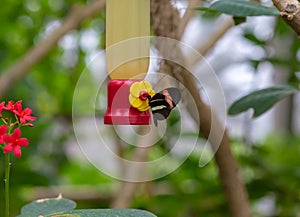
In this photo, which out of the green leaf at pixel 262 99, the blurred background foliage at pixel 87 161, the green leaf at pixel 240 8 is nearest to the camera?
the green leaf at pixel 240 8

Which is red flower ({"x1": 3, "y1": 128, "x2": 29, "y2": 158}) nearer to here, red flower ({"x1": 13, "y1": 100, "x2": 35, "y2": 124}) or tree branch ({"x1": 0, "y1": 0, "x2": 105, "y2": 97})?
red flower ({"x1": 13, "y1": 100, "x2": 35, "y2": 124})

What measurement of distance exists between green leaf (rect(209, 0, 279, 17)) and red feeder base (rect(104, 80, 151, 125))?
12 centimetres

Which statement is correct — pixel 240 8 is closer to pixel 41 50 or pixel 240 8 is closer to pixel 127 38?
pixel 127 38

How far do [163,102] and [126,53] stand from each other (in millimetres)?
49

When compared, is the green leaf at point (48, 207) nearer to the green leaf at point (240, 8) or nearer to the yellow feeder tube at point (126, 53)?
the yellow feeder tube at point (126, 53)

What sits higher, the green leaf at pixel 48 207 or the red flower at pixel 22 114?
the red flower at pixel 22 114

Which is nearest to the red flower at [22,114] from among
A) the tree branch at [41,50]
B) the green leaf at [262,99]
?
the green leaf at [262,99]

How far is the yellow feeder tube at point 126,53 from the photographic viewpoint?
0.44 m

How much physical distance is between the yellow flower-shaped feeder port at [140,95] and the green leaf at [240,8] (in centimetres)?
12

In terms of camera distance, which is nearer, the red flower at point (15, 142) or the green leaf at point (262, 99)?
the red flower at point (15, 142)

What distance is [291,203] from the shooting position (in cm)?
95

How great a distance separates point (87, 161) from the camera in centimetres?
108

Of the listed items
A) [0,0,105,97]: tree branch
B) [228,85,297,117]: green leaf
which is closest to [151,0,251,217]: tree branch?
[228,85,297,117]: green leaf

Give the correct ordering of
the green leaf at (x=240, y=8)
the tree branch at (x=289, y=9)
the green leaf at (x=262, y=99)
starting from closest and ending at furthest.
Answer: the tree branch at (x=289, y=9), the green leaf at (x=240, y=8), the green leaf at (x=262, y=99)
